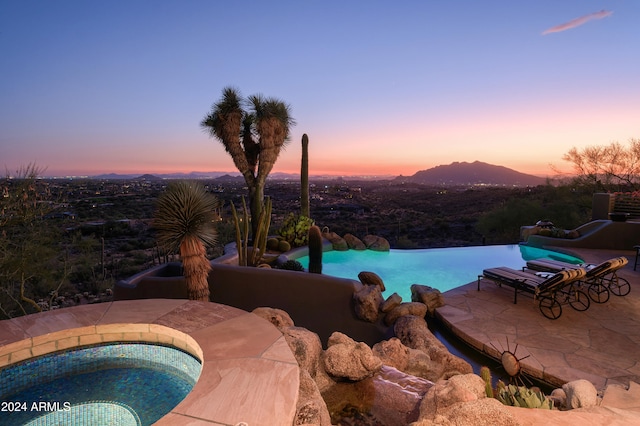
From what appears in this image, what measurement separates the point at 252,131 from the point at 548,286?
31.5 feet

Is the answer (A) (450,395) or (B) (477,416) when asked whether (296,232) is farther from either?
(B) (477,416)

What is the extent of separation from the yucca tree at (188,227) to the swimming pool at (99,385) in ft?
5.11

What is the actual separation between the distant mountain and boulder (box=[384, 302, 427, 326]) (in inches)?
3275

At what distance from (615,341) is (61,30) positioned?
14.5 m

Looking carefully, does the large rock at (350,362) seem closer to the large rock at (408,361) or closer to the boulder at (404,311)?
the large rock at (408,361)

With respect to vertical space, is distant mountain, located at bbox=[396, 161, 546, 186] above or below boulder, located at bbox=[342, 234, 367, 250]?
above

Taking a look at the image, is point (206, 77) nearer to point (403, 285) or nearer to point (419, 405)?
point (403, 285)

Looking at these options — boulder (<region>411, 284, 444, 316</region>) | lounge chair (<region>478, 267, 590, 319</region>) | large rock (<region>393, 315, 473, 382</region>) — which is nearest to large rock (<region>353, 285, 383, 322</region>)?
large rock (<region>393, 315, 473, 382</region>)

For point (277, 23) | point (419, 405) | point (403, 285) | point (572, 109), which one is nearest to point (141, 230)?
point (277, 23)

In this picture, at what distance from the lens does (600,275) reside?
609 centimetres

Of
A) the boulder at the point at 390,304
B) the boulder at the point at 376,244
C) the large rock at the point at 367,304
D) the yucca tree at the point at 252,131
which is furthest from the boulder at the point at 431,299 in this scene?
the yucca tree at the point at 252,131

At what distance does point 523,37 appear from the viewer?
34.3 feet

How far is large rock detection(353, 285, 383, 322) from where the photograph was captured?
541cm

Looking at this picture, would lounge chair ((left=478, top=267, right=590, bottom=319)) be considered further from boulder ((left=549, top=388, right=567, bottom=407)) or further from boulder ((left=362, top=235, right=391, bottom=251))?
boulder ((left=362, top=235, right=391, bottom=251))
